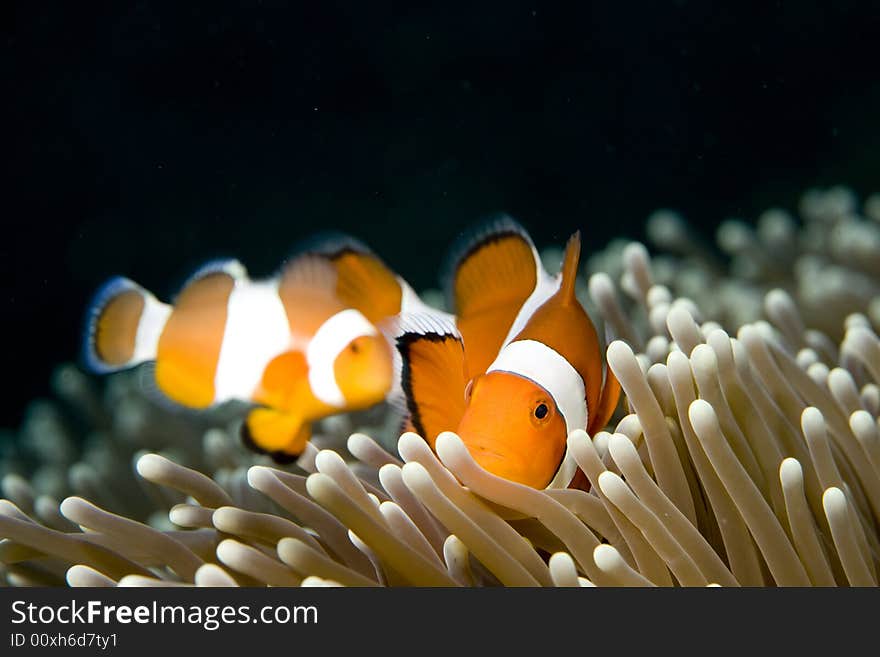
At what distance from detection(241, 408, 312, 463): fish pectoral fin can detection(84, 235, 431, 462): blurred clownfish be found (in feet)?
0.34

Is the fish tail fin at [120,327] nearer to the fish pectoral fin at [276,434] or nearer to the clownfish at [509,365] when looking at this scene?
the fish pectoral fin at [276,434]

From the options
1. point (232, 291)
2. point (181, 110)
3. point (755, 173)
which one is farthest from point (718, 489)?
point (755, 173)

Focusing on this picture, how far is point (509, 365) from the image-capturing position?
1181 millimetres

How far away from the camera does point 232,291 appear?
1879mm

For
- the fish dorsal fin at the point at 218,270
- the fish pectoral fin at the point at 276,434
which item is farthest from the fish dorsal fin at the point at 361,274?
the fish pectoral fin at the point at 276,434

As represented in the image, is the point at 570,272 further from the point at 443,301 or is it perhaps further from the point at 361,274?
the point at 443,301

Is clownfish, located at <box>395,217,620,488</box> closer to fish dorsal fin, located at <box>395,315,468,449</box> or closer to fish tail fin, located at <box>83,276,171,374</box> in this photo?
fish dorsal fin, located at <box>395,315,468,449</box>

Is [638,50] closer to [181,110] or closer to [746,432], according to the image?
[181,110]

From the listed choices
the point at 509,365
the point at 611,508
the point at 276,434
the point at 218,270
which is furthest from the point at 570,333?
the point at 218,270

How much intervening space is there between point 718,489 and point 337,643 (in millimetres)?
531

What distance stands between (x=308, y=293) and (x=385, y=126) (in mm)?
2673

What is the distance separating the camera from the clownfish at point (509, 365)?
113cm

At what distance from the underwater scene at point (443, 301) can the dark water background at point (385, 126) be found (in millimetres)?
17

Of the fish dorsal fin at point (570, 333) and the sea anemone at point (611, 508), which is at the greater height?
the fish dorsal fin at point (570, 333)
